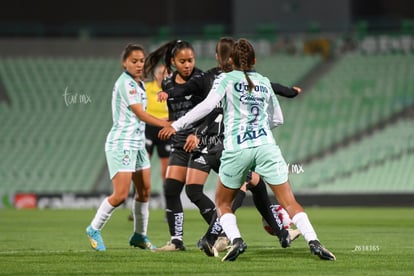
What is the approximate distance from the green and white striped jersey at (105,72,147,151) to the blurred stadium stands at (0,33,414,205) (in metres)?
13.3

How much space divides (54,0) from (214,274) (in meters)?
24.3

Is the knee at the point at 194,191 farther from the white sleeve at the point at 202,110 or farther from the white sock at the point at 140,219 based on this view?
the white sleeve at the point at 202,110

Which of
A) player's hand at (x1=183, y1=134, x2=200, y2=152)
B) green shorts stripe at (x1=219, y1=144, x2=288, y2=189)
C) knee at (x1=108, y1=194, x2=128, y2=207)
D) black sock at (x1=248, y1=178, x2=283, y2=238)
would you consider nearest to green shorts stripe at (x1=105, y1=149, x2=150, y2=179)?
knee at (x1=108, y1=194, x2=128, y2=207)

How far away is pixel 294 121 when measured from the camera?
2712 centimetres

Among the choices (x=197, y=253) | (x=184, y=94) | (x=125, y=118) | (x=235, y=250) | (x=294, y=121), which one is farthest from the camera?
(x=294, y=121)

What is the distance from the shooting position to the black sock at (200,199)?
971 centimetres

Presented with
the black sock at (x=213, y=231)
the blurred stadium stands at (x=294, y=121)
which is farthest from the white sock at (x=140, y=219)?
the blurred stadium stands at (x=294, y=121)

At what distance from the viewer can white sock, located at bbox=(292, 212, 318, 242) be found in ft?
26.7

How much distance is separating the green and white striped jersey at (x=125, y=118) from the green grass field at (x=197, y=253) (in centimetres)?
113

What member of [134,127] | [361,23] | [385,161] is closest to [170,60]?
[134,127]

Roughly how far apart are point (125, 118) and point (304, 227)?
2712 millimetres

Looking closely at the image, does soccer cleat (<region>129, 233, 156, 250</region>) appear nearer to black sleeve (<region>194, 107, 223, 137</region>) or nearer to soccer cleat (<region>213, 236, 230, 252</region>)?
soccer cleat (<region>213, 236, 230, 252</region>)

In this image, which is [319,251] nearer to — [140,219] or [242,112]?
[242,112]

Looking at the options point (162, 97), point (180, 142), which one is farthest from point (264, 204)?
point (162, 97)
